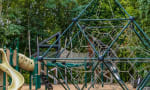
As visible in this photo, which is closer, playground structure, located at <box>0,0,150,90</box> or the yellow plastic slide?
playground structure, located at <box>0,0,150,90</box>

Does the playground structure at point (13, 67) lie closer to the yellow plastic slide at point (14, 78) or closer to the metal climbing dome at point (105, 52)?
the yellow plastic slide at point (14, 78)

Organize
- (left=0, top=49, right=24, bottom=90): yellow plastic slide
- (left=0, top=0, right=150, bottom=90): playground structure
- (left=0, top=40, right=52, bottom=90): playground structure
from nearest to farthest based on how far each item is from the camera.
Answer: (left=0, top=0, right=150, bottom=90): playground structure, (left=0, top=49, right=24, bottom=90): yellow plastic slide, (left=0, top=40, right=52, bottom=90): playground structure

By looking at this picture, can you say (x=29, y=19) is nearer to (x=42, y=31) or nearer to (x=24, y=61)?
(x=42, y=31)

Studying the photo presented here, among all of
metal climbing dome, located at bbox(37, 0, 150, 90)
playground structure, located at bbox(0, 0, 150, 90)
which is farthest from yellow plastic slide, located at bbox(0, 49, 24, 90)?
metal climbing dome, located at bbox(37, 0, 150, 90)

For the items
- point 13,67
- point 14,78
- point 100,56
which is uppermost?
point 100,56

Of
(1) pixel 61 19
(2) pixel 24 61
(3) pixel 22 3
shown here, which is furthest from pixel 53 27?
(2) pixel 24 61

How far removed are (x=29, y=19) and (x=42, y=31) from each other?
3.23ft

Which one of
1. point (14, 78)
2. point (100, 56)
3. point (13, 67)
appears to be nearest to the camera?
point (100, 56)

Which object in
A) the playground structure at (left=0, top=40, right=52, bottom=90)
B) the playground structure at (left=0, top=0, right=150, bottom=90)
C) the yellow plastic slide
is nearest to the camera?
the playground structure at (left=0, top=0, right=150, bottom=90)

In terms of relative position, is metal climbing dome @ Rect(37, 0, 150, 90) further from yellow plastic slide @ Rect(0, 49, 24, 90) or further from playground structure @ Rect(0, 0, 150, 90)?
yellow plastic slide @ Rect(0, 49, 24, 90)

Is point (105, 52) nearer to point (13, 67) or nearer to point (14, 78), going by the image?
point (14, 78)

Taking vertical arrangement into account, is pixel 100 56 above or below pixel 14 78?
above

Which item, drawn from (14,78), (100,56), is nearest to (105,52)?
(100,56)

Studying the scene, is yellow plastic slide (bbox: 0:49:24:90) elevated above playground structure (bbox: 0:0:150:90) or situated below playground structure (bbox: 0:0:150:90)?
below
